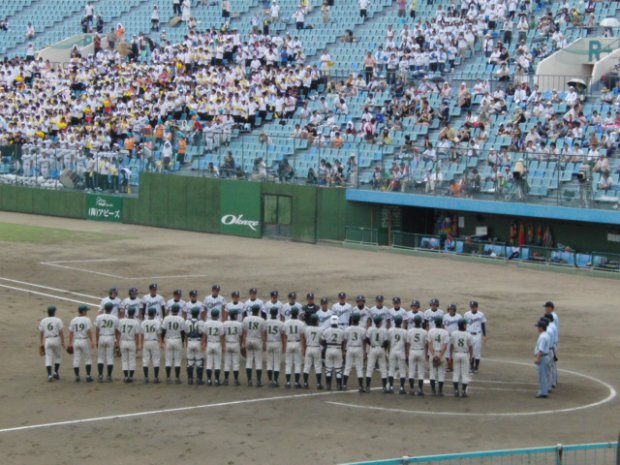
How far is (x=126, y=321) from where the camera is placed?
74.6ft

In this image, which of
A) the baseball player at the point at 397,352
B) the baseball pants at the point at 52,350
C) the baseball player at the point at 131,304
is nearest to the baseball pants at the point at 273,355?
the baseball player at the point at 397,352

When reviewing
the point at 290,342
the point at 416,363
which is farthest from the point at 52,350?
the point at 416,363

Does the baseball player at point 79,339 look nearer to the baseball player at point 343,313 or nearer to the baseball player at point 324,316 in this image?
the baseball player at point 324,316

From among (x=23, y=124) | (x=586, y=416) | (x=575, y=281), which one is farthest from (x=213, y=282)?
(x=23, y=124)

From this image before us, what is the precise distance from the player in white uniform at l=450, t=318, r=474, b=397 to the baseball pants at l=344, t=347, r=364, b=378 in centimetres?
157

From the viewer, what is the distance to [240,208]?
46.2 meters

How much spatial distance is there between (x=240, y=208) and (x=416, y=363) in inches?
972

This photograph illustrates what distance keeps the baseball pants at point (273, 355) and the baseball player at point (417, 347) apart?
2316mm

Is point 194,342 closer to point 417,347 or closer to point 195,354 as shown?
point 195,354

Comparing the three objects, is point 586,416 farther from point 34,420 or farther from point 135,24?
point 135,24

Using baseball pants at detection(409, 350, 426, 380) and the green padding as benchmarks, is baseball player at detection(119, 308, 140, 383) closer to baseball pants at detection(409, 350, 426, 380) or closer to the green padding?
baseball pants at detection(409, 350, 426, 380)

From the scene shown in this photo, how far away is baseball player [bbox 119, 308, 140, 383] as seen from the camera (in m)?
22.7

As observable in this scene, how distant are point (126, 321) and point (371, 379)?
454 cm

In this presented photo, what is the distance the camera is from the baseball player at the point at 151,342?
899 inches
